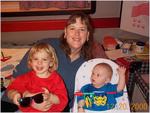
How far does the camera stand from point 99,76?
133cm

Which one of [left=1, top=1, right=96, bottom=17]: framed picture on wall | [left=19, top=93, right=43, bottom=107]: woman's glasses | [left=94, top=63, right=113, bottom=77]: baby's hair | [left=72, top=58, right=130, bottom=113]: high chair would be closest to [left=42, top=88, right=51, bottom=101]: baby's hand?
[left=19, top=93, right=43, bottom=107]: woman's glasses

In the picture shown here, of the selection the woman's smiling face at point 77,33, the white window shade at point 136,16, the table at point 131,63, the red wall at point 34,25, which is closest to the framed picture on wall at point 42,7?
the red wall at point 34,25

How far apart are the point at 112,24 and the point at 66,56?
101cm

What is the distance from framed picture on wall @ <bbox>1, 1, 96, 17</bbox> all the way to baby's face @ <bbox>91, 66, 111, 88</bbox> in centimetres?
105

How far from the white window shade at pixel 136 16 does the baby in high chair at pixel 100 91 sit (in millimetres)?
982

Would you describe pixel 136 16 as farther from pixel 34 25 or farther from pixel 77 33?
pixel 77 33

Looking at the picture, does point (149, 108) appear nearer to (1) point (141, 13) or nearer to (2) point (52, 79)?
(2) point (52, 79)

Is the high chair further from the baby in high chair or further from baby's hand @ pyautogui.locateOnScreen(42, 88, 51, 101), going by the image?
baby's hand @ pyautogui.locateOnScreen(42, 88, 51, 101)

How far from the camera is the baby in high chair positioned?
4.31 feet

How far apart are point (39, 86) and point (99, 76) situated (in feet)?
0.98

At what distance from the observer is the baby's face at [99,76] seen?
1.32m

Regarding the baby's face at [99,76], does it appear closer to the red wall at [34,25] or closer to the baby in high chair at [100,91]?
the baby in high chair at [100,91]

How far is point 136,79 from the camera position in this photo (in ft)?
6.05

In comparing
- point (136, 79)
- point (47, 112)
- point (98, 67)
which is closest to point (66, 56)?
point (98, 67)
